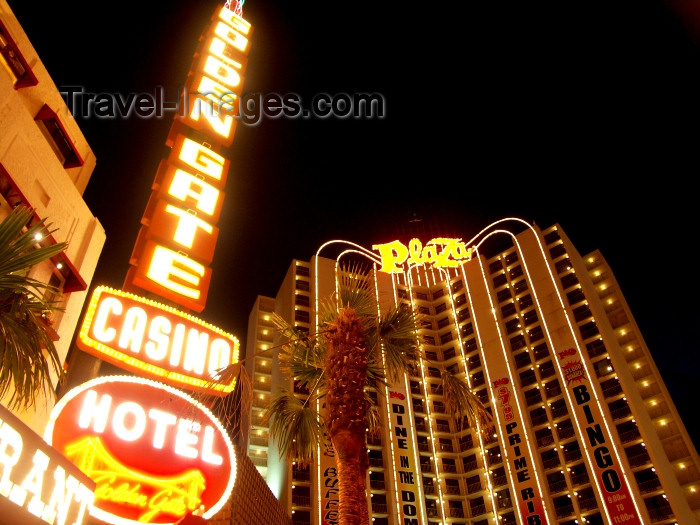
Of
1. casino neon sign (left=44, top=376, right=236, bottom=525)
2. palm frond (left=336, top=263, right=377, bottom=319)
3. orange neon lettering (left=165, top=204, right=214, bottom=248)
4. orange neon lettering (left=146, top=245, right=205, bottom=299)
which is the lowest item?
casino neon sign (left=44, top=376, right=236, bottom=525)

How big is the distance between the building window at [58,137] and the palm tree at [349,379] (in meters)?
7.98

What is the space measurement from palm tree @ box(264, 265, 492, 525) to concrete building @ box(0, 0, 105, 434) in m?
5.01

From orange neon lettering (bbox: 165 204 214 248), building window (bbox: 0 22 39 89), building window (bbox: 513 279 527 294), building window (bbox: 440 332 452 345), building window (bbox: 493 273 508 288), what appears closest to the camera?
building window (bbox: 0 22 39 89)

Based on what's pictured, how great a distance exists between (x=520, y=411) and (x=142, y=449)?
158ft

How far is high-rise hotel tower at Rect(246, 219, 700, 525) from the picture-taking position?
4500 centimetres

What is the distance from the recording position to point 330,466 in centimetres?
4678

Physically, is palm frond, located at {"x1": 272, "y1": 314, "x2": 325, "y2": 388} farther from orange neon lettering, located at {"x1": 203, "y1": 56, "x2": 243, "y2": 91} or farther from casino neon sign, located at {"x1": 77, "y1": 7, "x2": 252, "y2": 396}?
orange neon lettering, located at {"x1": 203, "y1": 56, "x2": 243, "y2": 91}

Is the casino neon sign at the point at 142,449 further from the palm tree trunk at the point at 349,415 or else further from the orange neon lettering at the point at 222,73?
the orange neon lettering at the point at 222,73

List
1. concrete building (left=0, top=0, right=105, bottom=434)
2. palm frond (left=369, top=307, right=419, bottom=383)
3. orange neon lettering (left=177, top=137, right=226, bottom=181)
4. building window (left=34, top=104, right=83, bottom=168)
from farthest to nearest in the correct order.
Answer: orange neon lettering (left=177, top=137, right=226, bottom=181) → building window (left=34, top=104, right=83, bottom=168) → concrete building (left=0, top=0, right=105, bottom=434) → palm frond (left=369, top=307, right=419, bottom=383)

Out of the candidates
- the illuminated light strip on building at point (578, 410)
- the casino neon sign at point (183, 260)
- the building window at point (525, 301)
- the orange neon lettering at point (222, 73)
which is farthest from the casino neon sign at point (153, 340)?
the building window at point (525, 301)

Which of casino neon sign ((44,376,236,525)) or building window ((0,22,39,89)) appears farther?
building window ((0,22,39,89))

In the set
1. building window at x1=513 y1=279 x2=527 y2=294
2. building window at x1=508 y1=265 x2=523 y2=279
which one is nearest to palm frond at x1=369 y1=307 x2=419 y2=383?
building window at x1=513 y1=279 x2=527 y2=294

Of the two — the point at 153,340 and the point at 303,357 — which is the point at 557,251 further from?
the point at 153,340

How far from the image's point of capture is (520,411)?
5122cm
